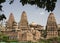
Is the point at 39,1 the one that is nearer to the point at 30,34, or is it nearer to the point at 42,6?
the point at 42,6

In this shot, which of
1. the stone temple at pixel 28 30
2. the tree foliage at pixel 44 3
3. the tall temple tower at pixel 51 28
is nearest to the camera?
the tree foliage at pixel 44 3

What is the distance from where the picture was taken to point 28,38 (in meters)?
51.2

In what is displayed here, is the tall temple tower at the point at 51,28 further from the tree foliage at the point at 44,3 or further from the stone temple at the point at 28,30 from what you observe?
A: the tree foliage at the point at 44,3

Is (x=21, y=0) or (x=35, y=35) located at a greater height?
(x=21, y=0)

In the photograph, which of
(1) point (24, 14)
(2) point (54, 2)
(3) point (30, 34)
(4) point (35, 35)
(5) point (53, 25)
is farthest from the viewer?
(1) point (24, 14)

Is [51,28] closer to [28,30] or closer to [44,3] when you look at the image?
[28,30]

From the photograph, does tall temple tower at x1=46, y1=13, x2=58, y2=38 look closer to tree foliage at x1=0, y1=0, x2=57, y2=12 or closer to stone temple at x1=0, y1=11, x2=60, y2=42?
stone temple at x1=0, y1=11, x2=60, y2=42

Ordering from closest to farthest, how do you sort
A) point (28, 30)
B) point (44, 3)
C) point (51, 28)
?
point (44, 3)
point (28, 30)
point (51, 28)

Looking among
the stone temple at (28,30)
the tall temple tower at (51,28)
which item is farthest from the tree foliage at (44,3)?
the tall temple tower at (51,28)

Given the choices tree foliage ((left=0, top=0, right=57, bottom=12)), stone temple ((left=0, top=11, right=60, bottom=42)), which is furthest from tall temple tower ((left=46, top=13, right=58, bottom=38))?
tree foliage ((left=0, top=0, right=57, bottom=12))

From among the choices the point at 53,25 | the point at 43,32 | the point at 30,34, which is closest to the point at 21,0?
the point at 30,34

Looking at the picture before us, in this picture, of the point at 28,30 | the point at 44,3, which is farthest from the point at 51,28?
the point at 44,3

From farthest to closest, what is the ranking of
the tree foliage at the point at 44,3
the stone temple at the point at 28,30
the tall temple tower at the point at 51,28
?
the tall temple tower at the point at 51,28 → the stone temple at the point at 28,30 → the tree foliage at the point at 44,3

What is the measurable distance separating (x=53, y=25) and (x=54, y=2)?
5707 cm
